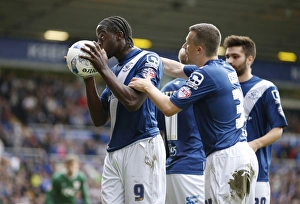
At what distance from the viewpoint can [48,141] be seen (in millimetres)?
23078

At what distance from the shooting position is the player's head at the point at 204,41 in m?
6.12

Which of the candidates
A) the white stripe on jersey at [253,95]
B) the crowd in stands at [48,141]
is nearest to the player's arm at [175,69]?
the white stripe on jersey at [253,95]

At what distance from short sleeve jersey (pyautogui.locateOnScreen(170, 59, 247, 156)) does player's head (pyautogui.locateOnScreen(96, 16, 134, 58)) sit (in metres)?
0.73

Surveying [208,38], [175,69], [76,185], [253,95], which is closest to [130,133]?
[208,38]

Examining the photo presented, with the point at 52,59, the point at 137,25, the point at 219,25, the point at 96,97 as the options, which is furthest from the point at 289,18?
the point at 96,97

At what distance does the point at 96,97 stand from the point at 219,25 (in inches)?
757

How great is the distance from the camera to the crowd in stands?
19.6 meters

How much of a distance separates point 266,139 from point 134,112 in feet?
5.82

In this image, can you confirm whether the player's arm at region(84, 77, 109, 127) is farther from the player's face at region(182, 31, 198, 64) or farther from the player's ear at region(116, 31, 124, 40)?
the player's face at region(182, 31, 198, 64)

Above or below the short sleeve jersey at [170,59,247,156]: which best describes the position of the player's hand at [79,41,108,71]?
above

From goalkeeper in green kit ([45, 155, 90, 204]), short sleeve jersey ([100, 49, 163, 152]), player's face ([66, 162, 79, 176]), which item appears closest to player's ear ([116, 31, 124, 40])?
short sleeve jersey ([100, 49, 163, 152])

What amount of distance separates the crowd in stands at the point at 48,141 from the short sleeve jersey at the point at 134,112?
12548mm

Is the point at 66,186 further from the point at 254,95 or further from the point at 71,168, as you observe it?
the point at 254,95

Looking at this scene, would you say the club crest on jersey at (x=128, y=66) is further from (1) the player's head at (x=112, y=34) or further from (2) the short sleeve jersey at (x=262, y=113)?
(2) the short sleeve jersey at (x=262, y=113)
